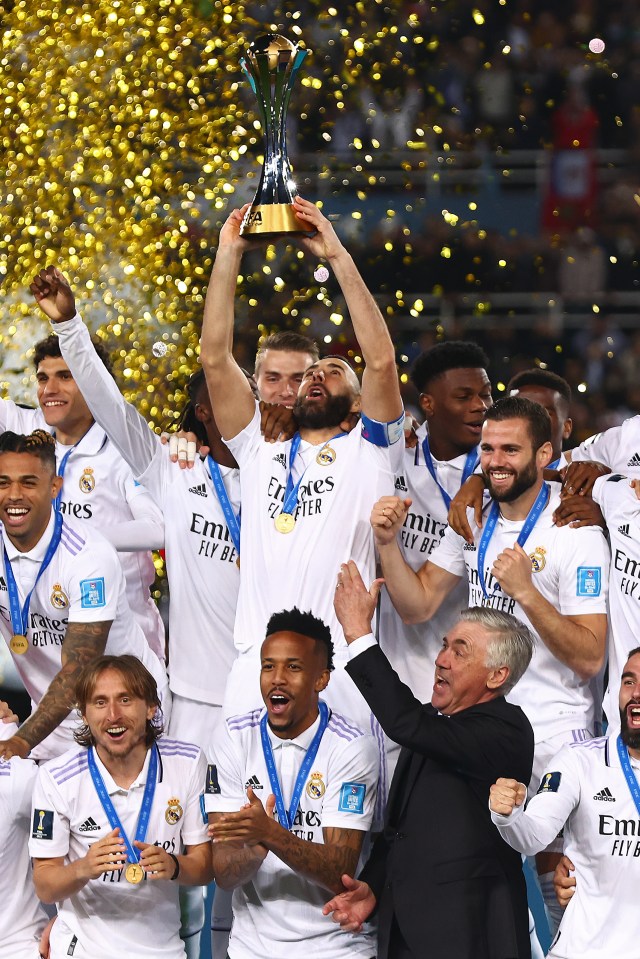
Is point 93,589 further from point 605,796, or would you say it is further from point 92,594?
point 605,796

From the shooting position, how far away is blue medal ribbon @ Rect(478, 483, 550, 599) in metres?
4.41

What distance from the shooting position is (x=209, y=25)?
758cm

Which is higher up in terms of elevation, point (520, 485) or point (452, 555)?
point (520, 485)

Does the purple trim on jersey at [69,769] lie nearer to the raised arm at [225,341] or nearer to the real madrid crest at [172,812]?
the real madrid crest at [172,812]

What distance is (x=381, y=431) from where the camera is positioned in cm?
441

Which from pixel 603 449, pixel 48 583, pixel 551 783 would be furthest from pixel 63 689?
pixel 603 449

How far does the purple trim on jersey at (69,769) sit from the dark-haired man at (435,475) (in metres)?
1.21

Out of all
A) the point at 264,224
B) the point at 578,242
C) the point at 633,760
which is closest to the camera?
the point at 633,760

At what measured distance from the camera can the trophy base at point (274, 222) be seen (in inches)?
164

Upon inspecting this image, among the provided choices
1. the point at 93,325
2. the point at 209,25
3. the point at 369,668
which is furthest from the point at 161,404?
the point at 369,668

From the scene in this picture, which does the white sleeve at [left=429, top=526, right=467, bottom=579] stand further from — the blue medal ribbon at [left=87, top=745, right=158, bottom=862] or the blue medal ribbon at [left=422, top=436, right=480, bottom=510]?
the blue medal ribbon at [left=87, top=745, right=158, bottom=862]

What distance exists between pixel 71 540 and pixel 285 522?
729mm

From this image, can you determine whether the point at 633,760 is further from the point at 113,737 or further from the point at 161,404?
the point at 161,404

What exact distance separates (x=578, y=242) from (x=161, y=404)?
232 centimetres
